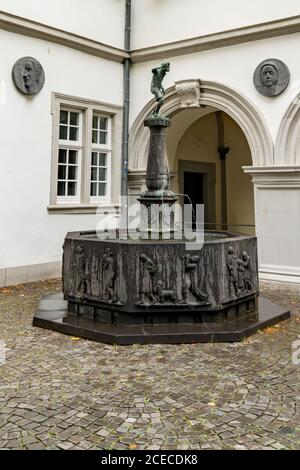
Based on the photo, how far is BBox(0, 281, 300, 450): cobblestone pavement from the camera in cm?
Result: 284

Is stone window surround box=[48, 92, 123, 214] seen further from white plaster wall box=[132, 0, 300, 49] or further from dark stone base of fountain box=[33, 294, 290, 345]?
dark stone base of fountain box=[33, 294, 290, 345]

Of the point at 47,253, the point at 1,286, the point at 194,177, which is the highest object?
the point at 194,177

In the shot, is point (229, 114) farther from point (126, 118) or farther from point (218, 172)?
point (218, 172)

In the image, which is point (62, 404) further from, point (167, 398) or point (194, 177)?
point (194, 177)

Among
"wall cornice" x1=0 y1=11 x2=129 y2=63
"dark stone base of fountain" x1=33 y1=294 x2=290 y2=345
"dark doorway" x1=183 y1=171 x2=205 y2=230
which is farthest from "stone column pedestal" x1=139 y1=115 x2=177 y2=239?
"dark doorway" x1=183 y1=171 x2=205 y2=230

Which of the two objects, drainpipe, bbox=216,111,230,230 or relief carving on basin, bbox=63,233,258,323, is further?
drainpipe, bbox=216,111,230,230

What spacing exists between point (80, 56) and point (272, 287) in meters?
6.55

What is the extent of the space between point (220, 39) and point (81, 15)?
124 inches

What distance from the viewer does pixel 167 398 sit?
347 centimetres

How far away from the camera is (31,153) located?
8.92 meters

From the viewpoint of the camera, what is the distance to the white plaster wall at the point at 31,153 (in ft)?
27.8

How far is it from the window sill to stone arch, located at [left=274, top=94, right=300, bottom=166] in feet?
13.4

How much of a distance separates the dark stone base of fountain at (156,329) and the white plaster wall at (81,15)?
20.5 ft

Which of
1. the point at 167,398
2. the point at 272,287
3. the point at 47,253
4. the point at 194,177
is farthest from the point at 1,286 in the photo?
the point at 194,177
